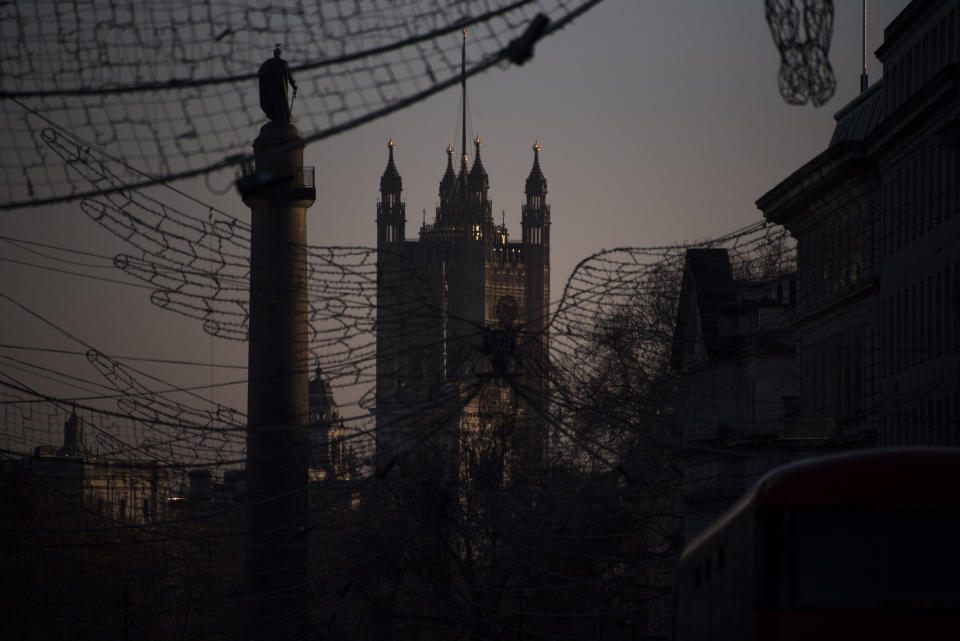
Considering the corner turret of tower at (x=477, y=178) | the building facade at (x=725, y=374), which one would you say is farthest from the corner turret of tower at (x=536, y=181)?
the building facade at (x=725, y=374)

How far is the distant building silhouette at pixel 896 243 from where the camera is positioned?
2564cm

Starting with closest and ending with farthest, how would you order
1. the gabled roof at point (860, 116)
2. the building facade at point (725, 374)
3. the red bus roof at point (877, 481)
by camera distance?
the red bus roof at point (877, 481) < the gabled roof at point (860, 116) < the building facade at point (725, 374)

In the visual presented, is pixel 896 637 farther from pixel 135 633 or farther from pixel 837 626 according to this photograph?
pixel 135 633

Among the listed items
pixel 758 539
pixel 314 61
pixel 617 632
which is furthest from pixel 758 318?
pixel 314 61

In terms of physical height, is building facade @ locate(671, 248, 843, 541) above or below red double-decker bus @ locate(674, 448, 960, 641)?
above

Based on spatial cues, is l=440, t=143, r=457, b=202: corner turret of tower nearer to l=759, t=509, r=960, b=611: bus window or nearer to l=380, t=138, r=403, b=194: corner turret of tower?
l=380, t=138, r=403, b=194: corner turret of tower

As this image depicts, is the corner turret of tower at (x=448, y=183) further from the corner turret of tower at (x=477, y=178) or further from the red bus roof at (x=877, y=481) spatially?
the red bus roof at (x=877, y=481)

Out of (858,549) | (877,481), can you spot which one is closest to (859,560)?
(858,549)

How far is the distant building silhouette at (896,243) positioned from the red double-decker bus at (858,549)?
39.8 feet

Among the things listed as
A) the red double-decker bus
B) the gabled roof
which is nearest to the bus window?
the red double-decker bus

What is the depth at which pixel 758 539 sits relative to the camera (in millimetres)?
10500

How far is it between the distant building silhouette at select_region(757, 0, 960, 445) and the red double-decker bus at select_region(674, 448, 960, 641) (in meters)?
12.1

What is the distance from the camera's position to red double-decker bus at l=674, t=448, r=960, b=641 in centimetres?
994

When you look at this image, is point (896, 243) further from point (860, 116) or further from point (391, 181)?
point (391, 181)
